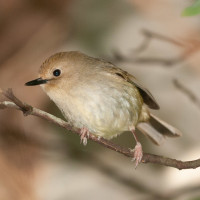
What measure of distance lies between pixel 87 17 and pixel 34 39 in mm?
824

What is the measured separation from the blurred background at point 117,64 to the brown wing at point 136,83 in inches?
61.5

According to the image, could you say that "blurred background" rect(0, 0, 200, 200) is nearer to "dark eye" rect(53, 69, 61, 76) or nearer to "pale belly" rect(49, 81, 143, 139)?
"pale belly" rect(49, 81, 143, 139)

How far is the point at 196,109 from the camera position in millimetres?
6105

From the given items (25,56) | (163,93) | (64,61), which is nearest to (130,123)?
(64,61)

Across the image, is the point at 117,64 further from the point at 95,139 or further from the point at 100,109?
the point at 95,139

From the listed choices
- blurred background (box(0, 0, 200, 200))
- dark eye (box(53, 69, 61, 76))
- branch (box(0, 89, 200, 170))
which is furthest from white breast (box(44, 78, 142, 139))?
blurred background (box(0, 0, 200, 200))

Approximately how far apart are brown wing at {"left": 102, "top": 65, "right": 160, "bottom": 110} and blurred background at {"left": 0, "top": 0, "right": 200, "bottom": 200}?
1.56m

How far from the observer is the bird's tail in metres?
4.48

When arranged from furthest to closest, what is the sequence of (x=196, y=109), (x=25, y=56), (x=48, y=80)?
(x=25, y=56)
(x=196, y=109)
(x=48, y=80)

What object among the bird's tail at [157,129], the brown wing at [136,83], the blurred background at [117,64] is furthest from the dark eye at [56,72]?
the blurred background at [117,64]

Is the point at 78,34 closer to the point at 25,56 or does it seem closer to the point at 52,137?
the point at 25,56

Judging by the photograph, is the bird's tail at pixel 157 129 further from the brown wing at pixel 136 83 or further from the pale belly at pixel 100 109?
the pale belly at pixel 100 109

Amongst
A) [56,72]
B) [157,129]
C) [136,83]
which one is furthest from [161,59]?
[56,72]

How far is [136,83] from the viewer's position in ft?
13.5
